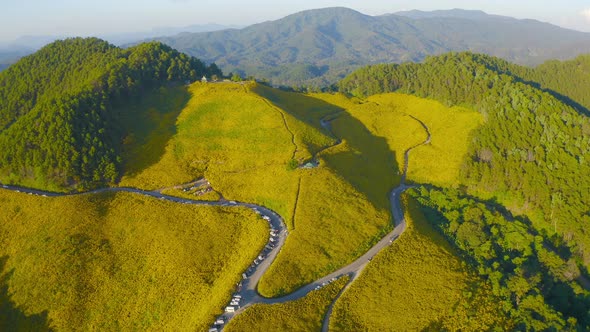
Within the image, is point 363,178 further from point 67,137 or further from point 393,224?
point 67,137

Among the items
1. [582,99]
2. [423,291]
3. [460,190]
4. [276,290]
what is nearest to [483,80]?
[460,190]

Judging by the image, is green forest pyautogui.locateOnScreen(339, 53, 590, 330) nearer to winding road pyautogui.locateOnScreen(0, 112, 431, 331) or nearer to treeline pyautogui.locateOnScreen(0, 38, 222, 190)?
winding road pyautogui.locateOnScreen(0, 112, 431, 331)

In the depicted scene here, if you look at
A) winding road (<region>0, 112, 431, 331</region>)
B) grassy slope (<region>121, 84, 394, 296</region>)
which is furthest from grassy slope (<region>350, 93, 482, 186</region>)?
winding road (<region>0, 112, 431, 331</region>)

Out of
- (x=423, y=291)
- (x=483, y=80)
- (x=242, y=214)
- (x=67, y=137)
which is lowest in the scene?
(x=423, y=291)

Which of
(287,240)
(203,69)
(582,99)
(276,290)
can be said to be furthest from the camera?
(582,99)

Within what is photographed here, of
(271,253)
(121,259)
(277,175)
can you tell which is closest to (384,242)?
(271,253)

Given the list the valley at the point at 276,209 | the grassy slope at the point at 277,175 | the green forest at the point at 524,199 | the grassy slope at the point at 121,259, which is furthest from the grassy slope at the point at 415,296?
the grassy slope at the point at 121,259

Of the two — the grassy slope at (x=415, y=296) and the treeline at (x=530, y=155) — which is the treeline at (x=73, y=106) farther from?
the treeline at (x=530, y=155)

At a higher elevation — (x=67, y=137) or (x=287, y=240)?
(x=67, y=137)
